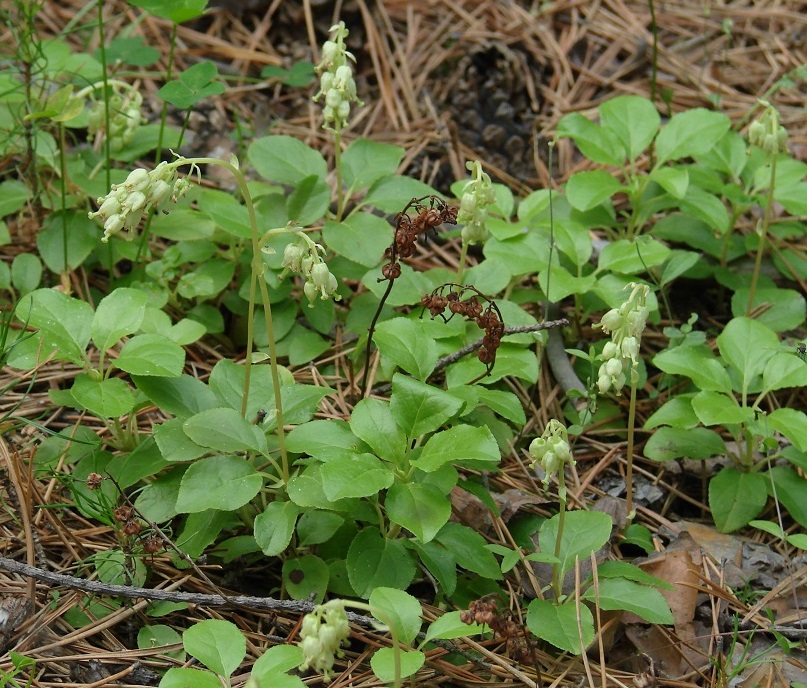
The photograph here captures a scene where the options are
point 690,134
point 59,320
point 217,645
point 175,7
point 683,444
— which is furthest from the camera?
point 690,134

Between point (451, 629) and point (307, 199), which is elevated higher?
point (307, 199)

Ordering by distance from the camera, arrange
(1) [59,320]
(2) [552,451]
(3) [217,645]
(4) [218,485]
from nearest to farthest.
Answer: (3) [217,645], (2) [552,451], (4) [218,485], (1) [59,320]

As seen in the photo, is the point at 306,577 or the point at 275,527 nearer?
the point at 275,527

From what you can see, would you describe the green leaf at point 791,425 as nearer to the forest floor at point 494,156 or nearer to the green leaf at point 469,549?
the forest floor at point 494,156

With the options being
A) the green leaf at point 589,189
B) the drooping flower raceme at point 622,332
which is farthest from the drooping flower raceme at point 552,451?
the green leaf at point 589,189

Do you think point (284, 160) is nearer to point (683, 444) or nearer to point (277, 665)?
point (683, 444)

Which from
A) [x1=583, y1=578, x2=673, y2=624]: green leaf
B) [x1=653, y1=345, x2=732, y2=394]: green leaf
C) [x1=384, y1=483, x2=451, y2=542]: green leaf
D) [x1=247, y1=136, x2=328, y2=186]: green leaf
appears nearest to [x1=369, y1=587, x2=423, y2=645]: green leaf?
[x1=384, y1=483, x2=451, y2=542]: green leaf

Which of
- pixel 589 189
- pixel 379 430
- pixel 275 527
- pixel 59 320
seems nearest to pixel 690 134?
pixel 589 189

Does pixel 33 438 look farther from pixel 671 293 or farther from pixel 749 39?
pixel 749 39

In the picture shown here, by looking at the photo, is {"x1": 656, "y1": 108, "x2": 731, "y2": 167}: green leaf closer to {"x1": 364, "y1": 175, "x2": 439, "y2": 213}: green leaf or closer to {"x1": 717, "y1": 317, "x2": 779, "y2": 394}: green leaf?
{"x1": 717, "y1": 317, "x2": 779, "y2": 394}: green leaf
